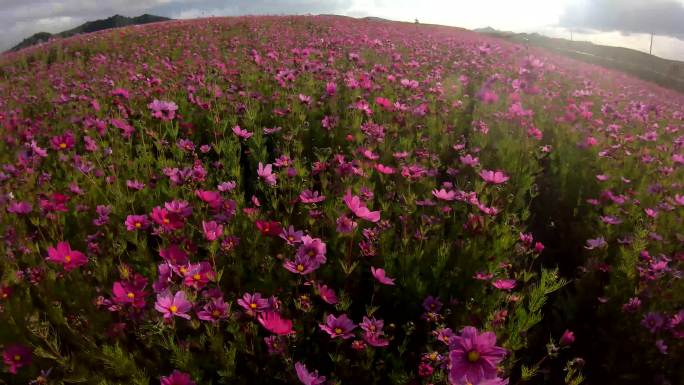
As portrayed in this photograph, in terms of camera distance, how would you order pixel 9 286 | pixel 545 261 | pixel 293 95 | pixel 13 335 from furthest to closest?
1. pixel 293 95
2. pixel 545 261
3. pixel 9 286
4. pixel 13 335

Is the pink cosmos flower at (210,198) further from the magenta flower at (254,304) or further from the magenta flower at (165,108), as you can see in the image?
the magenta flower at (165,108)

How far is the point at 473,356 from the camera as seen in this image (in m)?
1.31

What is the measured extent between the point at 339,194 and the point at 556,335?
1633 mm

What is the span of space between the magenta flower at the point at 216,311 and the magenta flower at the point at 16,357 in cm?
73

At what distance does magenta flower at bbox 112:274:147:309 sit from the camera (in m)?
1.70

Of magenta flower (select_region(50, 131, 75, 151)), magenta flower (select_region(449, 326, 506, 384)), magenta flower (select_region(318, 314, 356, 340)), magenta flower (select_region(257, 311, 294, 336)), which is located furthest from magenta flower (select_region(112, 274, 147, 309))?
magenta flower (select_region(50, 131, 75, 151))

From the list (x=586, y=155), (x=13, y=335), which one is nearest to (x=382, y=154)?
(x=586, y=155)

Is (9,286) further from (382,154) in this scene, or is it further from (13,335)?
(382,154)

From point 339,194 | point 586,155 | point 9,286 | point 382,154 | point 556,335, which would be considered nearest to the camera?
point 9,286

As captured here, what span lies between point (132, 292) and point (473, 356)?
4.66 feet

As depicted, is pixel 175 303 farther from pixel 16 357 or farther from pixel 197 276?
pixel 16 357

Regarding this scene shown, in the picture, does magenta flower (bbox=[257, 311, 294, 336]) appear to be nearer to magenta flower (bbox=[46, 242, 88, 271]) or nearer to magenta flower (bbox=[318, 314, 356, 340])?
magenta flower (bbox=[318, 314, 356, 340])

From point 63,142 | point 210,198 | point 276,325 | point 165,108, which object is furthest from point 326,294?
point 63,142

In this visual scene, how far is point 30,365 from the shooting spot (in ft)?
5.92
